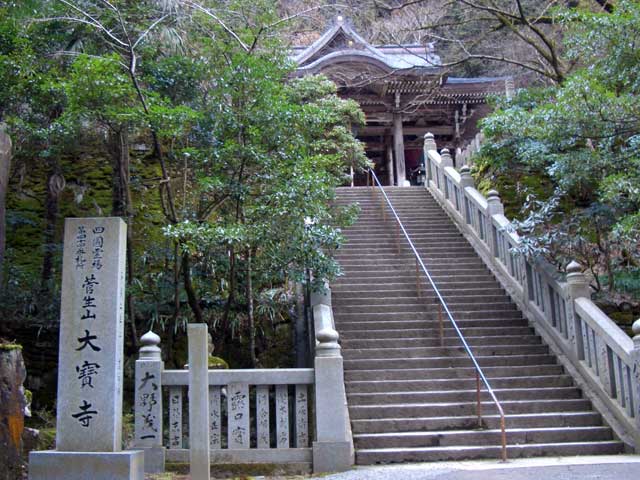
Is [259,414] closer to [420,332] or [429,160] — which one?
[420,332]

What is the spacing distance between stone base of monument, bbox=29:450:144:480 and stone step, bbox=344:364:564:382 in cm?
359

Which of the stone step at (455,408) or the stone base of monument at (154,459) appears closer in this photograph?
the stone base of monument at (154,459)

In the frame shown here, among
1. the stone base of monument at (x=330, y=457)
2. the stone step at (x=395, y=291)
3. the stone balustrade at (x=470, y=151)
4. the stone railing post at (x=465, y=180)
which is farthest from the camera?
the stone balustrade at (x=470, y=151)

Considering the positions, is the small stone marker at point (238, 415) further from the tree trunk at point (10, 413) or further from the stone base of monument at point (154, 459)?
the tree trunk at point (10, 413)

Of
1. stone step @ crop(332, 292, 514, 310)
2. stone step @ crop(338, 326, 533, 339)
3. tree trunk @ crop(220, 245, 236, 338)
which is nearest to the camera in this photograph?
tree trunk @ crop(220, 245, 236, 338)

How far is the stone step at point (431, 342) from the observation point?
908 centimetres

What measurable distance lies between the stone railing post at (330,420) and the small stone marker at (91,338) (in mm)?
2006

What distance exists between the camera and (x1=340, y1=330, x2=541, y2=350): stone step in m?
9.08

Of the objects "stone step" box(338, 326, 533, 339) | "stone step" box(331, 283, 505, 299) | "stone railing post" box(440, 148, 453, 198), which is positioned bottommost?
"stone step" box(338, 326, 533, 339)

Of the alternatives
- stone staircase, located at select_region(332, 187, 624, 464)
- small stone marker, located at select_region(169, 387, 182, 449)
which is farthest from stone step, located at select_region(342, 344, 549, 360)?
small stone marker, located at select_region(169, 387, 182, 449)

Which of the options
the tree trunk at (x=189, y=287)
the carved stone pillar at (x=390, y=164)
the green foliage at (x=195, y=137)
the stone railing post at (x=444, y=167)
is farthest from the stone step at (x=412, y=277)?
the carved stone pillar at (x=390, y=164)

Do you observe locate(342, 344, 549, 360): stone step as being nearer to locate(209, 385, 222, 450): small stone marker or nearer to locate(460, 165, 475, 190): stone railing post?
locate(209, 385, 222, 450): small stone marker

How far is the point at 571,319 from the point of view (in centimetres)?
843

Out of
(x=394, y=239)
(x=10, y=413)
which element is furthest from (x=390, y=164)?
(x=10, y=413)
